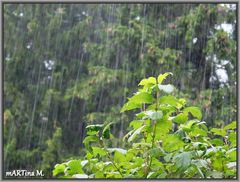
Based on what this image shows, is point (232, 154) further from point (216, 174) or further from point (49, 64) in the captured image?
point (49, 64)

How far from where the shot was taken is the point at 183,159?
0.85 m

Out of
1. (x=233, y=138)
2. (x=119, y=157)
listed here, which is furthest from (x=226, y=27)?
(x=119, y=157)

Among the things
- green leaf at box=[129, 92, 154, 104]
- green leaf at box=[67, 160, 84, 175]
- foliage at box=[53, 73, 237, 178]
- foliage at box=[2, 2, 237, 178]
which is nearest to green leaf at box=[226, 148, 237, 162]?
foliage at box=[53, 73, 237, 178]

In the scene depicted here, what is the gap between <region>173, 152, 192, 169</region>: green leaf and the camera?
0.83 meters

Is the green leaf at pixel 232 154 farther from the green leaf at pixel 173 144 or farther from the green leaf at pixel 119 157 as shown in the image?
the green leaf at pixel 119 157

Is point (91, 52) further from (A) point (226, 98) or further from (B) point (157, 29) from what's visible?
(A) point (226, 98)

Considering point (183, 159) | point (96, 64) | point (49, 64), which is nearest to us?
point (183, 159)

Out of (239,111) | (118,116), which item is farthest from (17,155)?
(239,111)

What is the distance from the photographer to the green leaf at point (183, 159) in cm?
83

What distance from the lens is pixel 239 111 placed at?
0.94 m

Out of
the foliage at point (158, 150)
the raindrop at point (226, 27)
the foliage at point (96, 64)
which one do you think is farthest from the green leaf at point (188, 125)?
the raindrop at point (226, 27)

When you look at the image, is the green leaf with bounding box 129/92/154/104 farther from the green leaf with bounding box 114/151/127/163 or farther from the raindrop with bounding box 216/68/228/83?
the raindrop with bounding box 216/68/228/83

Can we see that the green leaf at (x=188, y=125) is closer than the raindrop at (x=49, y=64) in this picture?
Yes

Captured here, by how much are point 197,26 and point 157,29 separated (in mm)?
649
